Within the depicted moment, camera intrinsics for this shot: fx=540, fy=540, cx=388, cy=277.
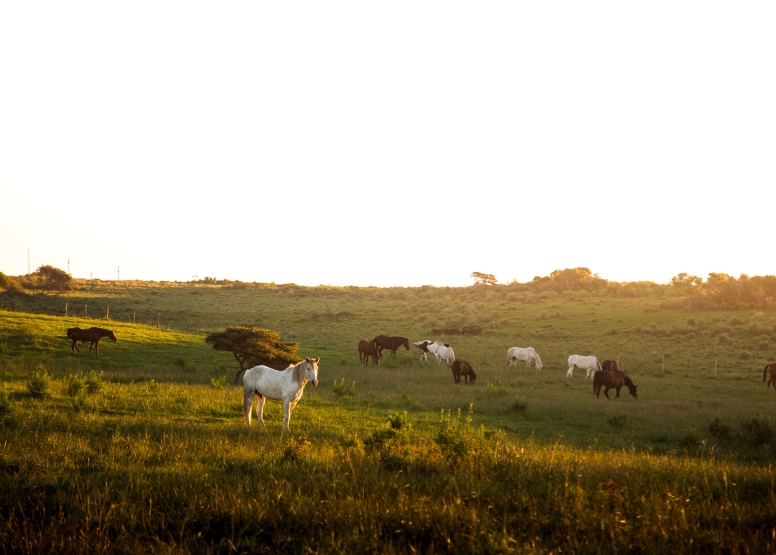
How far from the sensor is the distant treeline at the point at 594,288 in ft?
182

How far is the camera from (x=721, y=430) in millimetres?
15992

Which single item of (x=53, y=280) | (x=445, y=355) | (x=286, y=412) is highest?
(x=53, y=280)

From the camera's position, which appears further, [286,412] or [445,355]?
[445,355]

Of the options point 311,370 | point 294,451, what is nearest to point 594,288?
point 311,370

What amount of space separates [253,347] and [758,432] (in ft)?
64.2

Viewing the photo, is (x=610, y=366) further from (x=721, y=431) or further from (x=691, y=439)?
(x=691, y=439)

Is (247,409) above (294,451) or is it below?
below

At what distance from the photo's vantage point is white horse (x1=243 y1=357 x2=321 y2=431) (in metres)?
13.7

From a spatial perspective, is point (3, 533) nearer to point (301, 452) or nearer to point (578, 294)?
point (301, 452)

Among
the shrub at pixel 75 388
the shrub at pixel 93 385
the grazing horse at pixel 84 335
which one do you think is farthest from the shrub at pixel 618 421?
the grazing horse at pixel 84 335

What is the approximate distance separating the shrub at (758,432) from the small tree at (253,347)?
17852 mm

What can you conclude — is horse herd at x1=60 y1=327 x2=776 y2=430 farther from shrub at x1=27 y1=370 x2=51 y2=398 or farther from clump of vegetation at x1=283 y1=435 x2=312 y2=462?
shrub at x1=27 y1=370 x2=51 y2=398


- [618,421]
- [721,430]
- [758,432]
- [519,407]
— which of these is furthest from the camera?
[519,407]

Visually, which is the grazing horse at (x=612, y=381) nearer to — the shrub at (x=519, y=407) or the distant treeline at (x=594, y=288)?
the shrub at (x=519, y=407)
